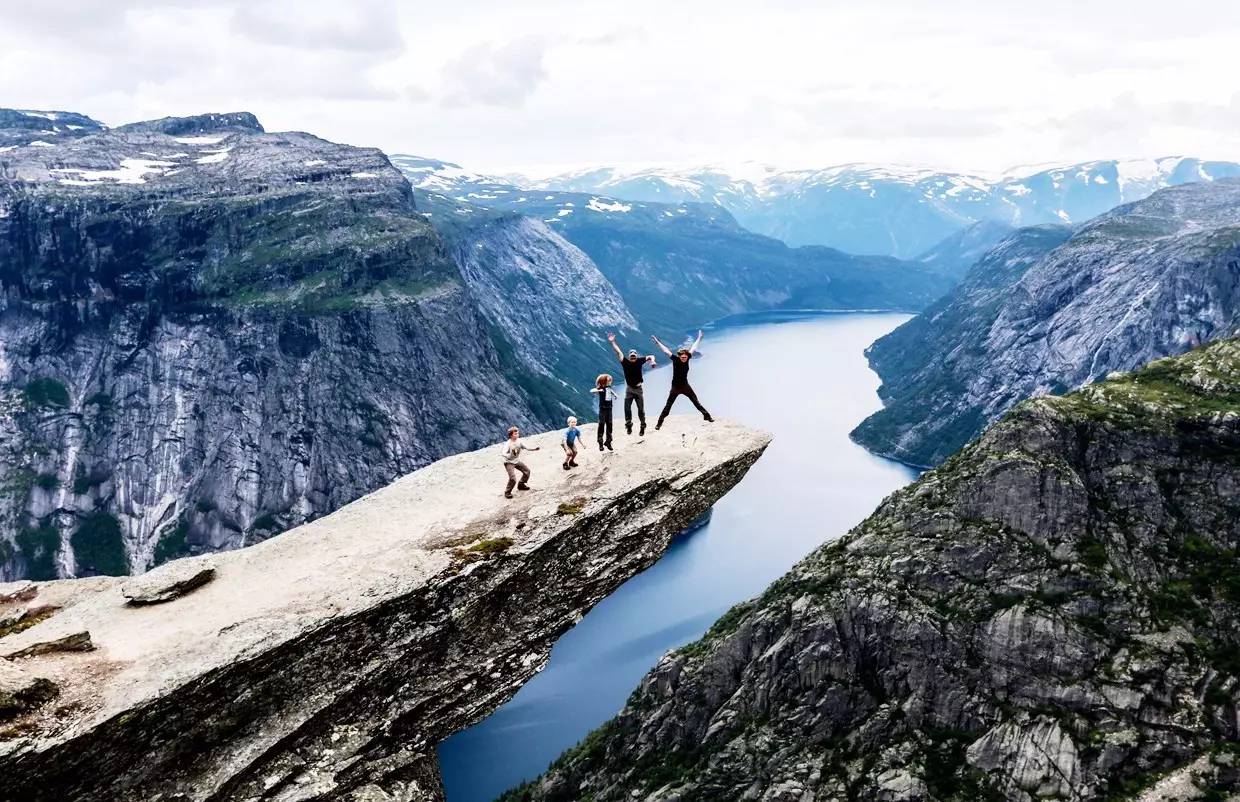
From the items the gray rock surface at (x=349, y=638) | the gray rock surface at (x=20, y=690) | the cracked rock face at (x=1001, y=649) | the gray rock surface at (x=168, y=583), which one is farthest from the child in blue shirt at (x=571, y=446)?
the cracked rock face at (x=1001, y=649)

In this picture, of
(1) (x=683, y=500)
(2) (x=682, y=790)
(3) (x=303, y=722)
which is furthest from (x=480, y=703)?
(2) (x=682, y=790)

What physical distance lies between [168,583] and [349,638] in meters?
8.31

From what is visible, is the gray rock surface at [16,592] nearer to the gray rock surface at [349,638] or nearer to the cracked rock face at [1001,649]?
the gray rock surface at [349,638]

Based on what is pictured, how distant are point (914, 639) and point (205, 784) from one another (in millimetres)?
96386

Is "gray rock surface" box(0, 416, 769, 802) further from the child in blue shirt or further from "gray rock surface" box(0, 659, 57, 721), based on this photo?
the child in blue shirt

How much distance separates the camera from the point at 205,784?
2561 cm

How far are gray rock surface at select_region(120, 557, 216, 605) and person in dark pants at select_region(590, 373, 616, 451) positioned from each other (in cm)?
1741

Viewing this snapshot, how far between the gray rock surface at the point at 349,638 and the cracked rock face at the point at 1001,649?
247ft

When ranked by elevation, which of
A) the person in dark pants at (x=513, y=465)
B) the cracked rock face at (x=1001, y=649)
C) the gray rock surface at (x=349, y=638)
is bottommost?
the cracked rock face at (x=1001, y=649)

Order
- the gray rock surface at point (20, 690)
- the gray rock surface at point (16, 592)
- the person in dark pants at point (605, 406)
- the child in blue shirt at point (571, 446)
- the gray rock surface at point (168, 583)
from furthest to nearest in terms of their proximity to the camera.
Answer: the child in blue shirt at point (571, 446) → the person in dark pants at point (605, 406) → the gray rock surface at point (16, 592) → the gray rock surface at point (168, 583) → the gray rock surface at point (20, 690)

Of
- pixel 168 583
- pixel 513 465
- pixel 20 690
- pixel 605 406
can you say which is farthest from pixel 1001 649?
pixel 20 690

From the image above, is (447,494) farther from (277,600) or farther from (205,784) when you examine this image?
(205,784)

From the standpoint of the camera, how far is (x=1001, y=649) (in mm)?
101875

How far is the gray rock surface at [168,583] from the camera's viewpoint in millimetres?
30047
